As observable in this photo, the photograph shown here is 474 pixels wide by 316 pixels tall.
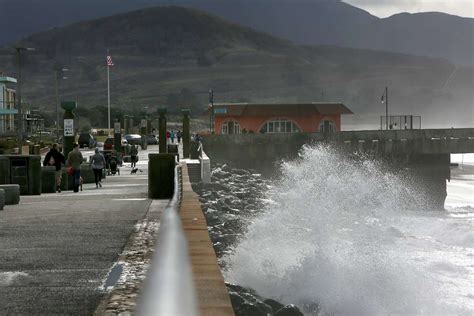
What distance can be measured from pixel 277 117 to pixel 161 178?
3456 inches

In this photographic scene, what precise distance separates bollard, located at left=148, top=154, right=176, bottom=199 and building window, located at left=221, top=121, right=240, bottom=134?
277 ft

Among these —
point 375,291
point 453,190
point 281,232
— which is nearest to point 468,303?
point 281,232

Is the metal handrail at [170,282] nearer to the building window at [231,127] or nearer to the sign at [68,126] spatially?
the sign at [68,126]

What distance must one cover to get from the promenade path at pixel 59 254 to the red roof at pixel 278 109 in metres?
89.1

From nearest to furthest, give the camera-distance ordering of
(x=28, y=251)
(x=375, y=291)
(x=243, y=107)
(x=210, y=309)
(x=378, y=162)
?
(x=210, y=309), (x=28, y=251), (x=375, y=291), (x=378, y=162), (x=243, y=107)

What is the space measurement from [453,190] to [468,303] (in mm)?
74988

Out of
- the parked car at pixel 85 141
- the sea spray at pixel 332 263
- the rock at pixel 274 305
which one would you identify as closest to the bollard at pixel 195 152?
the sea spray at pixel 332 263

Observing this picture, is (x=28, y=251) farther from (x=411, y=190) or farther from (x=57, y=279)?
(x=411, y=190)

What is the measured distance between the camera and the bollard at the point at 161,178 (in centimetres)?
1961

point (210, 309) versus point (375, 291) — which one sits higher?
point (210, 309)

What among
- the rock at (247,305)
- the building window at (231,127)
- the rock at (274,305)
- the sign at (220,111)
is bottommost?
the rock at (274,305)

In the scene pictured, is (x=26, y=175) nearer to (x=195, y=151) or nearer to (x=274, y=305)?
(x=274, y=305)

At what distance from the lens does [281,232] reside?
19984 mm

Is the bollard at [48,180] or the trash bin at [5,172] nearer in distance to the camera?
the trash bin at [5,172]
